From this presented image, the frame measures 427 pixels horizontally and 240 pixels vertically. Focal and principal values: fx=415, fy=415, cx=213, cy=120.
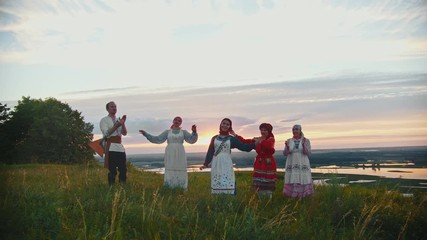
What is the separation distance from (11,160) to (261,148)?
3346cm

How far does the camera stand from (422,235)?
29.1 feet

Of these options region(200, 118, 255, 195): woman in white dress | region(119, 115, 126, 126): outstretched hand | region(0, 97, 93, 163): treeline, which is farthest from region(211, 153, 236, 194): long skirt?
region(0, 97, 93, 163): treeline

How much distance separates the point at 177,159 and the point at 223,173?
188 centimetres

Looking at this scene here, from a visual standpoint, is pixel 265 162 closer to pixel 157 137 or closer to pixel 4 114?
pixel 157 137

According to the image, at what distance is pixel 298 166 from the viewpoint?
11.3 m

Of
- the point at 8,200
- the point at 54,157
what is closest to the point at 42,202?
the point at 8,200

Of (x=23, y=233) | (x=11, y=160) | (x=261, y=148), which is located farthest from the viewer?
(x=11, y=160)

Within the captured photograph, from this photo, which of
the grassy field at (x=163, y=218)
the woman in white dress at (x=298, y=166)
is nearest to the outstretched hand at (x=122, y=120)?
the grassy field at (x=163, y=218)

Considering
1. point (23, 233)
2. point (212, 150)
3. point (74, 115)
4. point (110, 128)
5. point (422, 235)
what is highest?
point (74, 115)

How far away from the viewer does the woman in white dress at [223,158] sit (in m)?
10.5

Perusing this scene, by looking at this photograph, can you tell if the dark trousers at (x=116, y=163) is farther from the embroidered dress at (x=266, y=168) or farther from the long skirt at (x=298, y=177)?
the long skirt at (x=298, y=177)

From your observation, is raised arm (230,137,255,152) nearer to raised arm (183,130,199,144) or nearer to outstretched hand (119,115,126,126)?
raised arm (183,130,199,144)

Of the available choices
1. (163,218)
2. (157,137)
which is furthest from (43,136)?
(163,218)

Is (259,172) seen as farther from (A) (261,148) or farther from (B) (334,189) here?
(B) (334,189)
